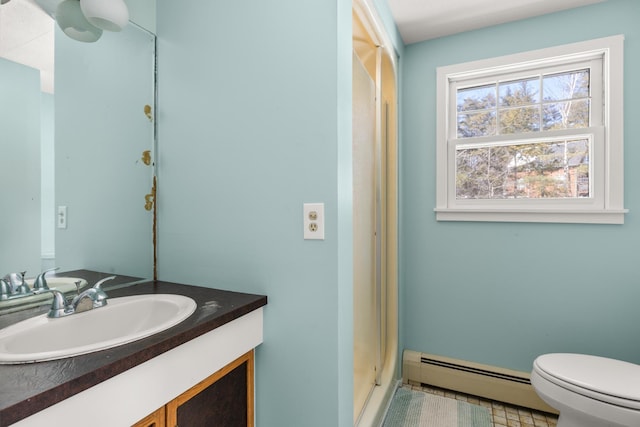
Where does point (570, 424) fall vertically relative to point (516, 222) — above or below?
below

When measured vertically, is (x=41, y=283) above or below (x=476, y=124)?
below

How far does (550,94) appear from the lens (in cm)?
188

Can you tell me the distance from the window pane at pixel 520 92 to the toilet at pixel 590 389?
146cm

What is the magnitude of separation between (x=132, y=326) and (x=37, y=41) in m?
0.97

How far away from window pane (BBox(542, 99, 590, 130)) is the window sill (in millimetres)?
518

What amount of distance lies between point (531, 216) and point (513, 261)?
29 cm

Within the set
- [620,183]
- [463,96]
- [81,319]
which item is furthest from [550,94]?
[81,319]

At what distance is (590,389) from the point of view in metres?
1.25

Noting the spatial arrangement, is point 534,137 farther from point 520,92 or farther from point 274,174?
point 274,174

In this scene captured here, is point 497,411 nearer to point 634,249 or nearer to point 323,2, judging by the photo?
point 634,249

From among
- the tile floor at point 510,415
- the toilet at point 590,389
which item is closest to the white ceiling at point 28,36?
the toilet at point 590,389

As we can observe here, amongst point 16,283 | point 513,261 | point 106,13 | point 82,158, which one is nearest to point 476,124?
point 513,261

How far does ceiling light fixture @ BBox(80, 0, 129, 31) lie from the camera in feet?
3.44

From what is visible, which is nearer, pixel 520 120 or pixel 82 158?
pixel 82 158
